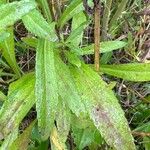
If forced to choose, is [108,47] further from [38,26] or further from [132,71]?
[38,26]

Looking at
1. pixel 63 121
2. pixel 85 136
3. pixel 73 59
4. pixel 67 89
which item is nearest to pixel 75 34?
pixel 73 59

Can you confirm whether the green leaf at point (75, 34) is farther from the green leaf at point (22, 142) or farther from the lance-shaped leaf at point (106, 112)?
the green leaf at point (22, 142)

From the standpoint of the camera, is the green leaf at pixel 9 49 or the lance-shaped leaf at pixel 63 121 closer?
the lance-shaped leaf at pixel 63 121

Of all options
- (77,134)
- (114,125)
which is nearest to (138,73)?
(114,125)

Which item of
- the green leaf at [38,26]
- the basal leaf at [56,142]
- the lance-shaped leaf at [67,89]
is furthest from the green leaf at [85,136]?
the green leaf at [38,26]

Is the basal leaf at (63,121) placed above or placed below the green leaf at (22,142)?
above

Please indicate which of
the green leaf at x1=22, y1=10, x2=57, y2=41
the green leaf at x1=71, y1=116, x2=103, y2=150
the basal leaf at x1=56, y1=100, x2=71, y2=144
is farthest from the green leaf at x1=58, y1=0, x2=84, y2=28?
the green leaf at x1=71, y1=116, x2=103, y2=150

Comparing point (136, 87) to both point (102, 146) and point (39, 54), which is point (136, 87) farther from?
point (39, 54)

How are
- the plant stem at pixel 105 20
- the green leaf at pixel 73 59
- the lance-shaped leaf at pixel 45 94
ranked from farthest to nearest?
the plant stem at pixel 105 20 → the green leaf at pixel 73 59 → the lance-shaped leaf at pixel 45 94
